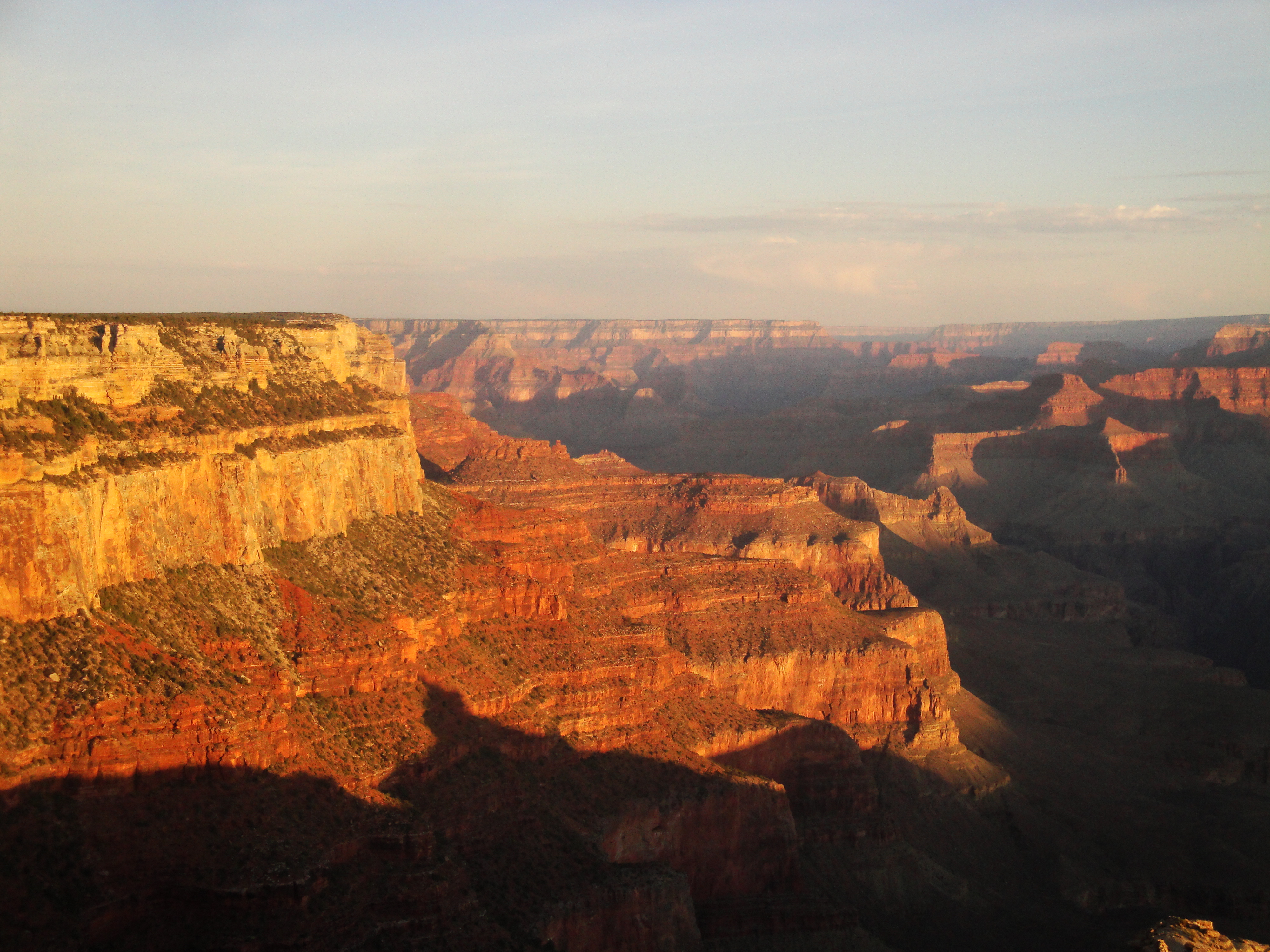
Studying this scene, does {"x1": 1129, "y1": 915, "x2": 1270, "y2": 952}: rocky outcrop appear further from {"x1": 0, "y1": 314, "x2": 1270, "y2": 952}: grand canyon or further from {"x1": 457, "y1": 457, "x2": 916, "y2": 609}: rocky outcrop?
{"x1": 457, "y1": 457, "x2": 916, "y2": 609}: rocky outcrop

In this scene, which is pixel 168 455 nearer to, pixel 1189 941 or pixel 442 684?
pixel 442 684

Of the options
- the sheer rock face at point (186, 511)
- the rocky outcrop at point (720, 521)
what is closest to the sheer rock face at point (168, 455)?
the sheer rock face at point (186, 511)

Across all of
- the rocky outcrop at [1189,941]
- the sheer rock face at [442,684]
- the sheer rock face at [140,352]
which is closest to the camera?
the sheer rock face at [442,684]

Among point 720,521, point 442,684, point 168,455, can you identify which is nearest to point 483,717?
point 442,684

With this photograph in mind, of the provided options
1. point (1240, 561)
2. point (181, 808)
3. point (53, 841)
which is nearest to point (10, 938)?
point (53, 841)

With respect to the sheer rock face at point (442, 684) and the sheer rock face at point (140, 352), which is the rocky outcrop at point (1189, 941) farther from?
the sheer rock face at point (140, 352)

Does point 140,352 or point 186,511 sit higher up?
point 140,352
